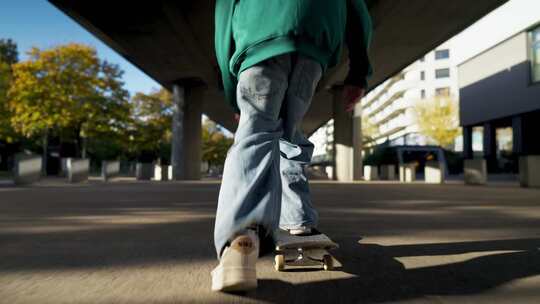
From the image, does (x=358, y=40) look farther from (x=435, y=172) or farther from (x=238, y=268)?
(x=435, y=172)

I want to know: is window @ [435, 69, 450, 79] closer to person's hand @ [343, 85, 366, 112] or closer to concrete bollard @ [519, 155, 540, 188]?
concrete bollard @ [519, 155, 540, 188]

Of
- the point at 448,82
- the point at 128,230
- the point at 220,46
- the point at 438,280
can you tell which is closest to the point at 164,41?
the point at 128,230

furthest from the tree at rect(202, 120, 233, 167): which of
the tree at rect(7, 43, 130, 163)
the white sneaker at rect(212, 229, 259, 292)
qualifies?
the white sneaker at rect(212, 229, 259, 292)

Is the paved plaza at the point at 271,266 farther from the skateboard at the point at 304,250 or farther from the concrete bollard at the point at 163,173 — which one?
the concrete bollard at the point at 163,173

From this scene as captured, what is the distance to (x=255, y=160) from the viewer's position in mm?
1701

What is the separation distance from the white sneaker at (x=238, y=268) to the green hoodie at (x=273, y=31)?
2.73 feet

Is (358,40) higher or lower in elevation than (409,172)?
higher

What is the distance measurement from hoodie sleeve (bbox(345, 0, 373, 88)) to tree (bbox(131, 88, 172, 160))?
31276mm

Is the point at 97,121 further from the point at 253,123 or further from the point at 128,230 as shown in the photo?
the point at 253,123

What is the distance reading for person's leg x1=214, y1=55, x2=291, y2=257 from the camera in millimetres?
1604

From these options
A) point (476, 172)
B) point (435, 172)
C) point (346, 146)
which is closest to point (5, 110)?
point (346, 146)

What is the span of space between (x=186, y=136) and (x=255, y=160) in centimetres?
1882

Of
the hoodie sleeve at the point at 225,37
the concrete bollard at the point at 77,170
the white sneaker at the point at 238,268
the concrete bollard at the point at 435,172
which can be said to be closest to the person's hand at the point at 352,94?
the hoodie sleeve at the point at 225,37

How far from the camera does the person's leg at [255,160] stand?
1604mm
